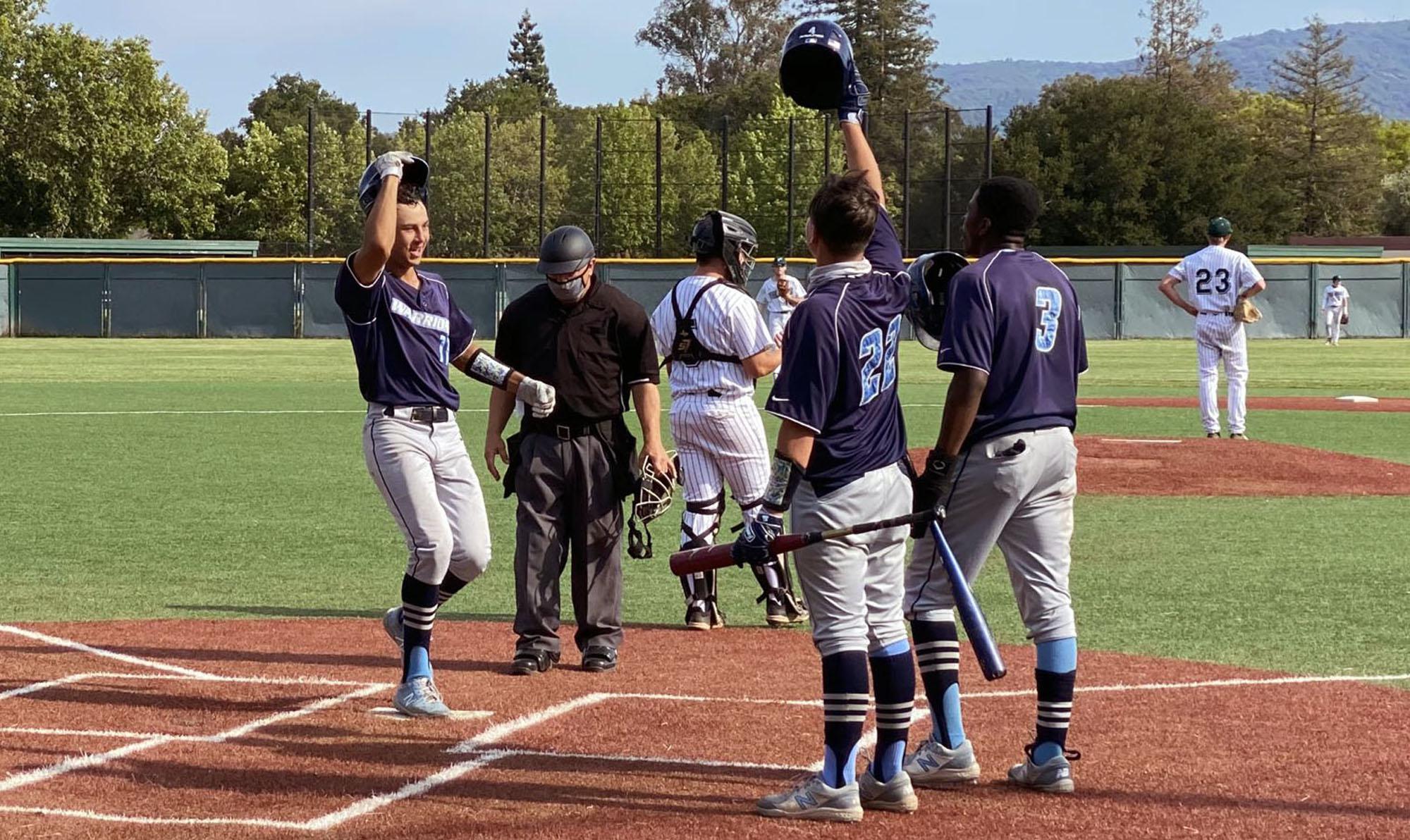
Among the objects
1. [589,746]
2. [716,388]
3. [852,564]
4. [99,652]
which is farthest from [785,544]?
[99,652]

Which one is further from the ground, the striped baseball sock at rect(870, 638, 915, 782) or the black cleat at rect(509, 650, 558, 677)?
the striped baseball sock at rect(870, 638, 915, 782)

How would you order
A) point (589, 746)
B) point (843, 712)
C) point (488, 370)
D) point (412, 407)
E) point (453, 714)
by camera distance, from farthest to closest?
point (488, 370) < point (412, 407) < point (453, 714) < point (589, 746) < point (843, 712)

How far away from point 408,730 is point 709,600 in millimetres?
2603

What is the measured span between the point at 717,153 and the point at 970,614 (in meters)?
82.4

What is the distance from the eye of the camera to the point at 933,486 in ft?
17.8

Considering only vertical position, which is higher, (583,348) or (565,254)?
(565,254)

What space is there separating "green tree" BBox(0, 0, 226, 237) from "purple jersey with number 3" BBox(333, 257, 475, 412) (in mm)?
66984

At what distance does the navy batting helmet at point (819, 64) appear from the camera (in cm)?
639

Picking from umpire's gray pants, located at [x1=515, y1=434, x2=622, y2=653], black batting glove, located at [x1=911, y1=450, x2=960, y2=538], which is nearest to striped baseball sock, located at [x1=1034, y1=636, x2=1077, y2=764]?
black batting glove, located at [x1=911, y1=450, x2=960, y2=538]

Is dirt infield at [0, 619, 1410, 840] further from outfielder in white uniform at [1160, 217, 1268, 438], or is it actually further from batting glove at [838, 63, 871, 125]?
outfielder in white uniform at [1160, 217, 1268, 438]

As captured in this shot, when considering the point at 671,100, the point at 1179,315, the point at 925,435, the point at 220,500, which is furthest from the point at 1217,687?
the point at 671,100

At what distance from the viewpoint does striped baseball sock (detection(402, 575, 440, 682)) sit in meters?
6.72

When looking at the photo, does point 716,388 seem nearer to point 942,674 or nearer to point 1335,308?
point 942,674

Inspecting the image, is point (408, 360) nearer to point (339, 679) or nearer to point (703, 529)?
point (339, 679)
